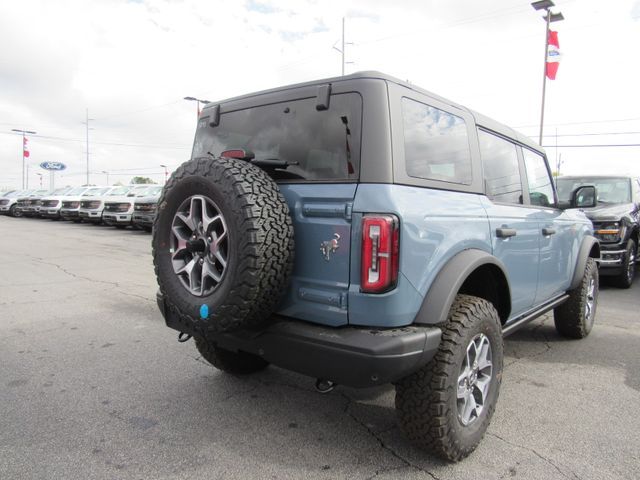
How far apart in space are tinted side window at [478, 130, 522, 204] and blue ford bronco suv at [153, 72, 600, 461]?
199 mm

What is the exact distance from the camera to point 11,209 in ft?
→ 86.5

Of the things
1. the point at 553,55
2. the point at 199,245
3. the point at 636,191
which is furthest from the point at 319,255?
the point at 553,55

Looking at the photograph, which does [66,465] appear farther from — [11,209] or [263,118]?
[11,209]

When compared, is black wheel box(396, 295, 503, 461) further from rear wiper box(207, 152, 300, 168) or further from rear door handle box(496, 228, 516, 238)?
rear wiper box(207, 152, 300, 168)

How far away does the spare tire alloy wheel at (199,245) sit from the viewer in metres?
2.47

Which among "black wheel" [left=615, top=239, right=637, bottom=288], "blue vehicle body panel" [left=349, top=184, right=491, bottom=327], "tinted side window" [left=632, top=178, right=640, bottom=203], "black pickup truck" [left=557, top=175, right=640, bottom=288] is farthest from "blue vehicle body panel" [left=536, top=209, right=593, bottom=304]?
"tinted side window" [left=632, top=178, right=640, bottom=203]

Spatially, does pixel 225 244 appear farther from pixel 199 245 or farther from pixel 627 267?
pixel 627 267

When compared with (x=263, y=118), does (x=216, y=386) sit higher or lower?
lower

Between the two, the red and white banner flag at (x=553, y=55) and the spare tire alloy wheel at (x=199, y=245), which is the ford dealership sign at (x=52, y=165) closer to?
the red and white banner flag at (x=553, y=55)

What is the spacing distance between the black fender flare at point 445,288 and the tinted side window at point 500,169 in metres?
0.75

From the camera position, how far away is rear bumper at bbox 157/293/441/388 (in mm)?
2211

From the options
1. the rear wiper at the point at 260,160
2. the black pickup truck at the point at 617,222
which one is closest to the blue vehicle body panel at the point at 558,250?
the rear wiper at the point at 260,160

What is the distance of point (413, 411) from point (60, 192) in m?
26.2

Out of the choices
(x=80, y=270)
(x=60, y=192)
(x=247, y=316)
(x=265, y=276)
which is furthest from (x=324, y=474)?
(x=60, y=192)
